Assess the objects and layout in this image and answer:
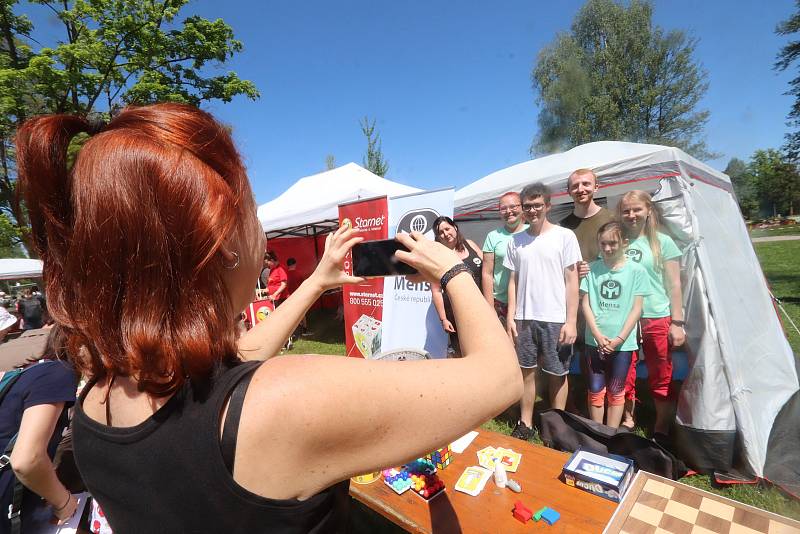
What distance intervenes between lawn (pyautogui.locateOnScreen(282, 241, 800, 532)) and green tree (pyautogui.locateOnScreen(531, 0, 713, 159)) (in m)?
10.3

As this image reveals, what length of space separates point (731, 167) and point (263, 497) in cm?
1509

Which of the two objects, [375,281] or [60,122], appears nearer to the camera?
[60,122]

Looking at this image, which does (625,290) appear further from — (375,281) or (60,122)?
(60,122)

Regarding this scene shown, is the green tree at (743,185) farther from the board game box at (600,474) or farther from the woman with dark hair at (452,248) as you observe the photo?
the board game box at (600,474)

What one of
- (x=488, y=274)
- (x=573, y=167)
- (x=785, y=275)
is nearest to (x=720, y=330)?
(x=488, y=274)

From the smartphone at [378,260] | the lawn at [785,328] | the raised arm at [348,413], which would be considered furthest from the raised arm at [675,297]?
the raised arm at [348,413]

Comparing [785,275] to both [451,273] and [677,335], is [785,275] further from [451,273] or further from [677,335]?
[451,273]

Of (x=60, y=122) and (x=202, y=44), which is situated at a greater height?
(x=202, y=44)

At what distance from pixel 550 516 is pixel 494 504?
0.79 ft

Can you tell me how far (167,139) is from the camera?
25.2 inches

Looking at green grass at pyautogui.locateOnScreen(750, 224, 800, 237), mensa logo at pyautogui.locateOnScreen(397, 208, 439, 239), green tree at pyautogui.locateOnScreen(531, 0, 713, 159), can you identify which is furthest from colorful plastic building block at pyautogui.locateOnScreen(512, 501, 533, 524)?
green grass at pyautogui.locateOnScreen(750, 224, 800, 237)

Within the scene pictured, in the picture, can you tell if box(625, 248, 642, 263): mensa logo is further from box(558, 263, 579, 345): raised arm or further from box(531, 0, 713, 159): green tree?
box(531, 0, 713, 159): green tree

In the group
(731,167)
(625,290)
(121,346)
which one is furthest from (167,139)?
(731,167)

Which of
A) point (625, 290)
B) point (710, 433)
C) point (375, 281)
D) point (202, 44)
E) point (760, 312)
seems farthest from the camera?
point (202, 44)
